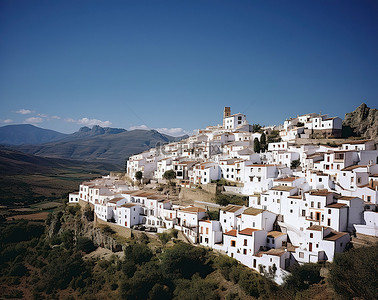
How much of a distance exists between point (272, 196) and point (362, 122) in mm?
20103

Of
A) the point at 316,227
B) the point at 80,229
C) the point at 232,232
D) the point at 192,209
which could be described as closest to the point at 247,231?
the point at 232,232

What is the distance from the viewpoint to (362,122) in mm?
38469

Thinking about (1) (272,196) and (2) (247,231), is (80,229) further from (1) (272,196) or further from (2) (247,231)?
(1) (272,196)

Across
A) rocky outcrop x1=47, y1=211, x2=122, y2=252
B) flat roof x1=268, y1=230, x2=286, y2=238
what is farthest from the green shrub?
flat roof x1=268, y1=230, x2=286, y2=238

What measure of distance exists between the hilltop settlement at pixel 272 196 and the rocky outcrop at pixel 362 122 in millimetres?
1895

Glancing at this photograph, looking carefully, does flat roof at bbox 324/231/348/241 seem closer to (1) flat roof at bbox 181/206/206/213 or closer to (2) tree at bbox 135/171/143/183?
(1) flat roof at bbox 181/206/206/213

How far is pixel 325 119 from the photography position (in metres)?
38.5

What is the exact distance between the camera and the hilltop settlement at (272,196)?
70.2 ft

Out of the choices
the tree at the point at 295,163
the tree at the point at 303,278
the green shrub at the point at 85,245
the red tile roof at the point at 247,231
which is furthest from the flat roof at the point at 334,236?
the green shrub at the point at 85,245

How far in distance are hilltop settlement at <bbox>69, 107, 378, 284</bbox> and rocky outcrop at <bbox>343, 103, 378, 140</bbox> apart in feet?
6.22

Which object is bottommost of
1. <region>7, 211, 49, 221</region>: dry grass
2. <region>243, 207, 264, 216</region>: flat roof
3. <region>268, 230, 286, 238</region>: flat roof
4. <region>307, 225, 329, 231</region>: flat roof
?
<region>7, 211, 49, 221</region>: dry grass

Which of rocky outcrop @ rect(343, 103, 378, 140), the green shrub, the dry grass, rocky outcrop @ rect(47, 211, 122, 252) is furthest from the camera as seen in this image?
the dry grass

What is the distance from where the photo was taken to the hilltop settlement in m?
21.4

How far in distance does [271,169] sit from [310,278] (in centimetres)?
1239
